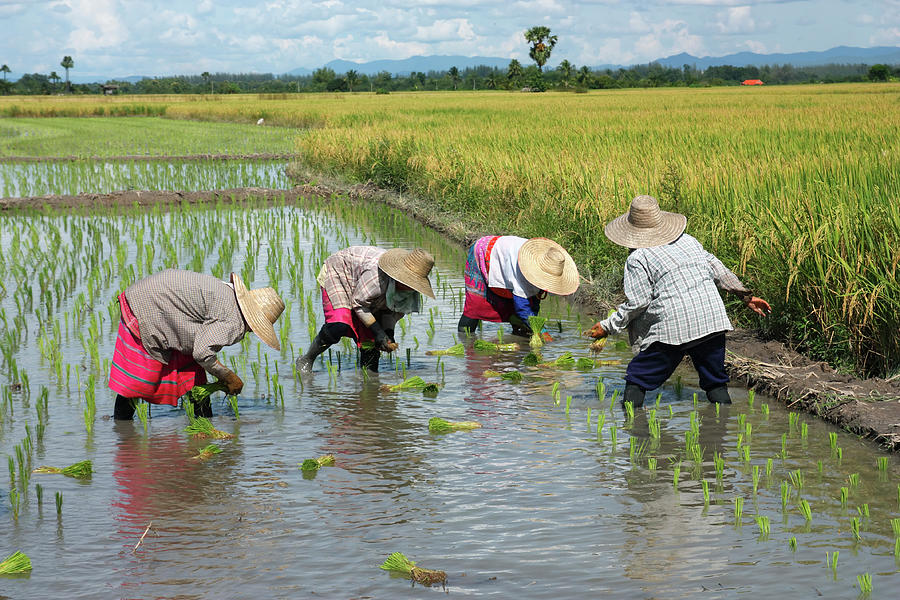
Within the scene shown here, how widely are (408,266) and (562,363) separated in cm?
136

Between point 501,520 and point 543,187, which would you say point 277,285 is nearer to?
point 543,187

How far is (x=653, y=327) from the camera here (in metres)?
4.95

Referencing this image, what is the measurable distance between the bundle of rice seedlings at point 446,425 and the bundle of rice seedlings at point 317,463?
2.04ft

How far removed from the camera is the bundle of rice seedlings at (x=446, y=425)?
16.1 feet

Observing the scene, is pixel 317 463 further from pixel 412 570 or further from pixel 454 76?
pixel 454 76

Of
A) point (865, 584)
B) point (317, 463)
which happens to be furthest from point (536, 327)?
point (865, 584)

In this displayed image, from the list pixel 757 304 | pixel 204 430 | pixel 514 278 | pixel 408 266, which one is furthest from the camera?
pixel 514 278

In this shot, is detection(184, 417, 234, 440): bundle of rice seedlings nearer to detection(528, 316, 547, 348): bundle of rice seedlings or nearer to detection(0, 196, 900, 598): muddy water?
detection(0, 196, 900, 598): muddy water

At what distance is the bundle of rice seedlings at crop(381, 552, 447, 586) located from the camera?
10.6ft

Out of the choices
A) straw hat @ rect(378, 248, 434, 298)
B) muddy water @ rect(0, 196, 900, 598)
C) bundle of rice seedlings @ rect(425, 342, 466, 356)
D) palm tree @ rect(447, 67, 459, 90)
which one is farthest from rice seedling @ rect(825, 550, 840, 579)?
palm tree @ rect(447, 67, 459, 90)

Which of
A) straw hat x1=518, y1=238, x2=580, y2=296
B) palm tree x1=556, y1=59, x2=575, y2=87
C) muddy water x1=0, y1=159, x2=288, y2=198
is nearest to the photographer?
straw hat x1=518, y1=238, x2=580, y2=296

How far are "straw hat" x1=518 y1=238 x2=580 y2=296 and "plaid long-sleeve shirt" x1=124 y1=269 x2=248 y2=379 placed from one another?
2.20m

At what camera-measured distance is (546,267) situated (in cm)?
A: 622

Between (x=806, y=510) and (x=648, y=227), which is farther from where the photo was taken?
(x=648, y=227)
